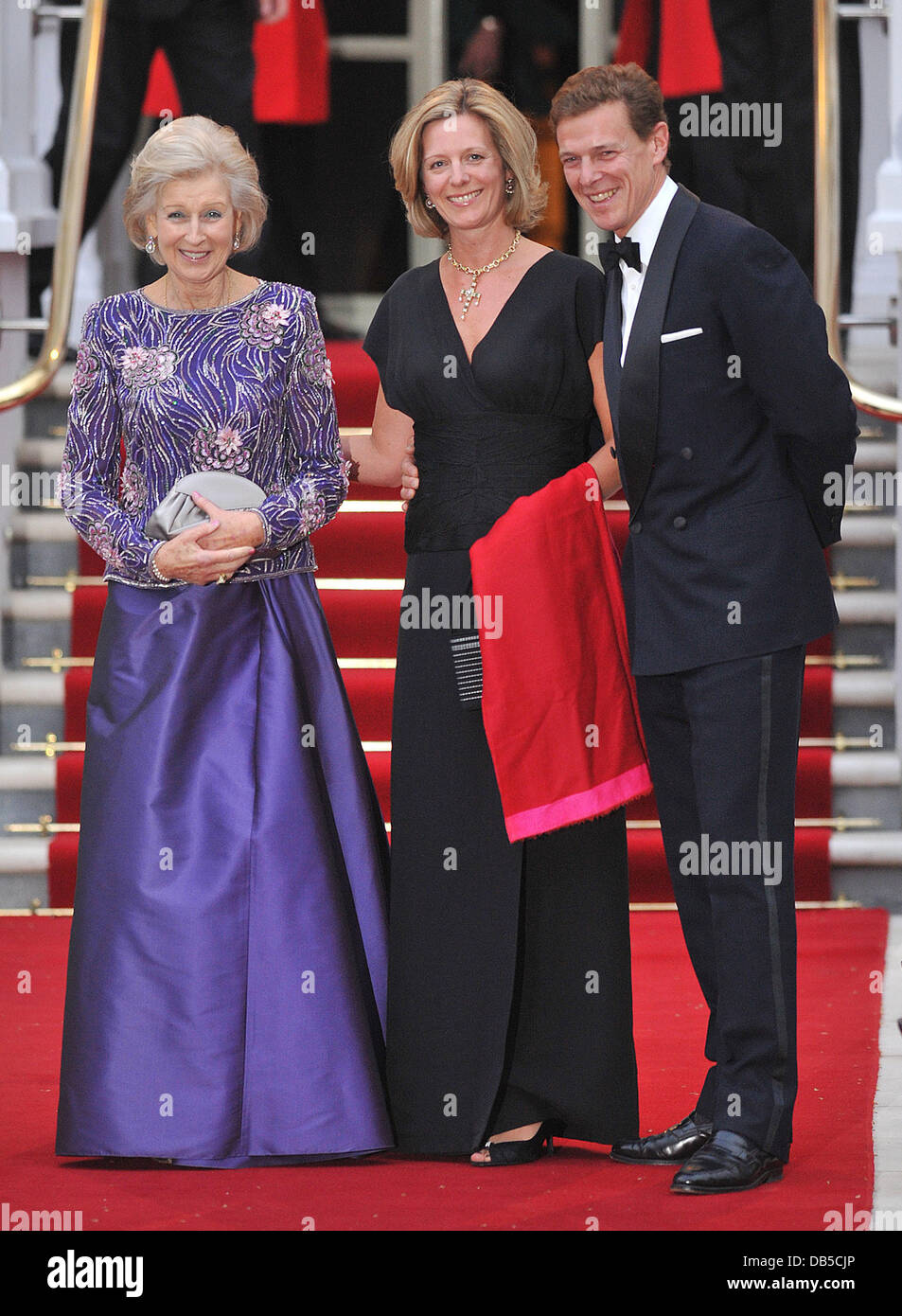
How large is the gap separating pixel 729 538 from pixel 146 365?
3.19ft

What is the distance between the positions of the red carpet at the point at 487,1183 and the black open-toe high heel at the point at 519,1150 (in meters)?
0.02

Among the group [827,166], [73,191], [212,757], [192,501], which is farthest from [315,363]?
[827,166]

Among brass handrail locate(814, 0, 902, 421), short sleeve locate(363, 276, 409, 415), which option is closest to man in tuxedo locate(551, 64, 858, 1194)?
short sleeve locate(363, 276, 409, 415)

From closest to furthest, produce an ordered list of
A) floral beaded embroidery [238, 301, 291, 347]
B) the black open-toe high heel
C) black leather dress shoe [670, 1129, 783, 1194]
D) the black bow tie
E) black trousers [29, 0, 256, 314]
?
black leather dress shoe [670, 1129, 783, 1194] < the black bow tie < the black open-toe high heel < floral beaded embroidery [238, 301, 291, 347] < black trousers [29, 0, 256, 314]

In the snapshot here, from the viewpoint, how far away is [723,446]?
301cm

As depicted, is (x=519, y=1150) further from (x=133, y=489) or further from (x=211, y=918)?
(x=133, y=489)

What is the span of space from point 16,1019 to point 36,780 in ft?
4.77

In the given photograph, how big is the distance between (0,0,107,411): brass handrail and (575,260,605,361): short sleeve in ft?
8.44

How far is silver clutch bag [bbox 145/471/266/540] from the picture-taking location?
321 cm

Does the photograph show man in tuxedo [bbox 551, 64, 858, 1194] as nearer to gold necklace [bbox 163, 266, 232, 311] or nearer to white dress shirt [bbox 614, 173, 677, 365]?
white dress shirt [bbox 614, 173, 677, 365]

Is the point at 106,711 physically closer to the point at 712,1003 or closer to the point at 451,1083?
the point at 451,1083

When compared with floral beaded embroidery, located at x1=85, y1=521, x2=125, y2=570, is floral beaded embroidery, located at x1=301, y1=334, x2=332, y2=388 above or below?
above

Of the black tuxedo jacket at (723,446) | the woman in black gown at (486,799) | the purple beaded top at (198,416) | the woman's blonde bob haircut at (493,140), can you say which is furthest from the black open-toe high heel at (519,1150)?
the woman's blonde bob haircut at (493,140)

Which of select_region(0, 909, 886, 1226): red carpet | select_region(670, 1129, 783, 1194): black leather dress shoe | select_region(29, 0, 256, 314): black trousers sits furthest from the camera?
select_region(29, 0, 256, 314): black trousers
